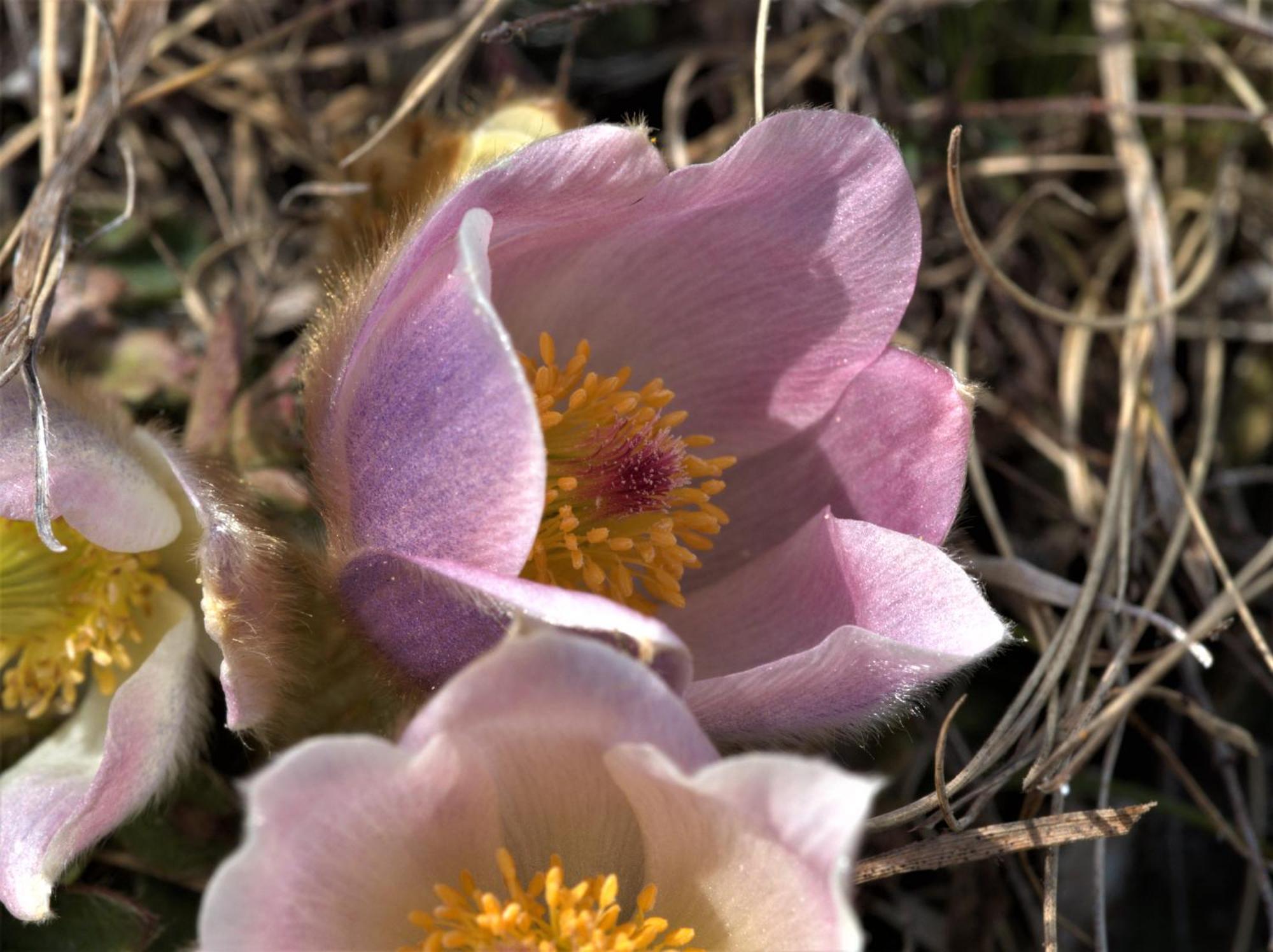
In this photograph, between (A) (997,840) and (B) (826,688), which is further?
(A) (997,840)

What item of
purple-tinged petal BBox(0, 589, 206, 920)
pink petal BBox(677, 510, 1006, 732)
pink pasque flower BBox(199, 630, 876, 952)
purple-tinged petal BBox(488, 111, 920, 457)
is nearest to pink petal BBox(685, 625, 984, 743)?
pink petal BBox(677, 510, 1006, 732)

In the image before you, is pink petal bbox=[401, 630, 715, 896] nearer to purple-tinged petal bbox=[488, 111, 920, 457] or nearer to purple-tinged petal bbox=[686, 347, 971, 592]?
purple-tinged petal bbox=[686, 347, 971, 592]

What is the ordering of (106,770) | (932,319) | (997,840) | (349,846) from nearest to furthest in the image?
(349,846) → (106,770) → (997,840) → (932,319)

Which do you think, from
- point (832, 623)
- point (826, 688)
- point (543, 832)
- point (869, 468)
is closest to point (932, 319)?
point (869, 468)

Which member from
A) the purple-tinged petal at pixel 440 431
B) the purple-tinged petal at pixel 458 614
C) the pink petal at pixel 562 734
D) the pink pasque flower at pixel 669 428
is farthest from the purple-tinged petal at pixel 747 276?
the pink petal at pixel 562 734

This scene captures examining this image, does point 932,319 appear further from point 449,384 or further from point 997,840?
point 449,384

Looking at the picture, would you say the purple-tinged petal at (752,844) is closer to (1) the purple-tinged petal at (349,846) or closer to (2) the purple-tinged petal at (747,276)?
(1) the purple-tinged petal at (349,846)
